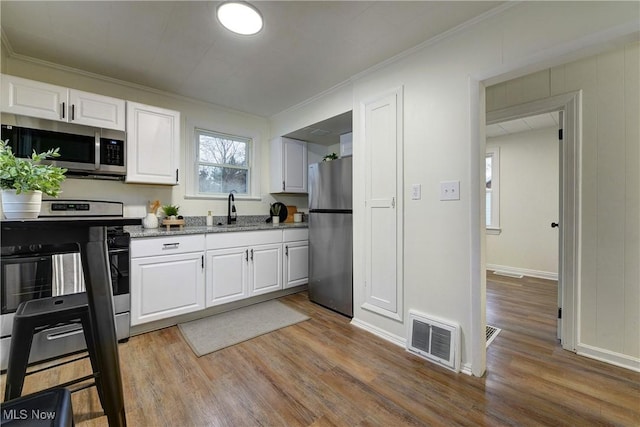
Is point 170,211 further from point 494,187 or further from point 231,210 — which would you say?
point 494,187

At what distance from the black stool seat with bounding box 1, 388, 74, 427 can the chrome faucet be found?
2.80 m

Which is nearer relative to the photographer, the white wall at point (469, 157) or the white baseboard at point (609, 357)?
the white wall at point (469, 157)

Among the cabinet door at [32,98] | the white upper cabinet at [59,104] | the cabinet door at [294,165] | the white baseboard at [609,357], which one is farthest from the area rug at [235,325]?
the white baseboard at [609,357]

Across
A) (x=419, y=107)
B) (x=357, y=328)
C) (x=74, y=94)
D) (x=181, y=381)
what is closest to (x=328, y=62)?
(x=419, y=107)

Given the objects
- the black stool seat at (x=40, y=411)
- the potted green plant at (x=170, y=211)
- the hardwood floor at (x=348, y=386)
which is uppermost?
the potted green plant at (x=170, y=211)

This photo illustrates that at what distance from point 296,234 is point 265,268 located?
58cm

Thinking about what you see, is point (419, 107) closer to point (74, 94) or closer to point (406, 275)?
point (406, 275)

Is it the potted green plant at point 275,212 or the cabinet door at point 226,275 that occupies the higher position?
the potted green plant at point 275,212

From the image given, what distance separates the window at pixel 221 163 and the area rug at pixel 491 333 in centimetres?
313

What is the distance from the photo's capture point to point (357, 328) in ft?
8.24

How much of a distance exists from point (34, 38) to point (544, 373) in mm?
4349

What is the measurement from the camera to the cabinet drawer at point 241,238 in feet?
8.87

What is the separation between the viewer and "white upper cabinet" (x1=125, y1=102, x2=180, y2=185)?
255cm

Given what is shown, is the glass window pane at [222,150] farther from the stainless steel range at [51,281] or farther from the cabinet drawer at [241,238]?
the stainless steel range at [51,281]
